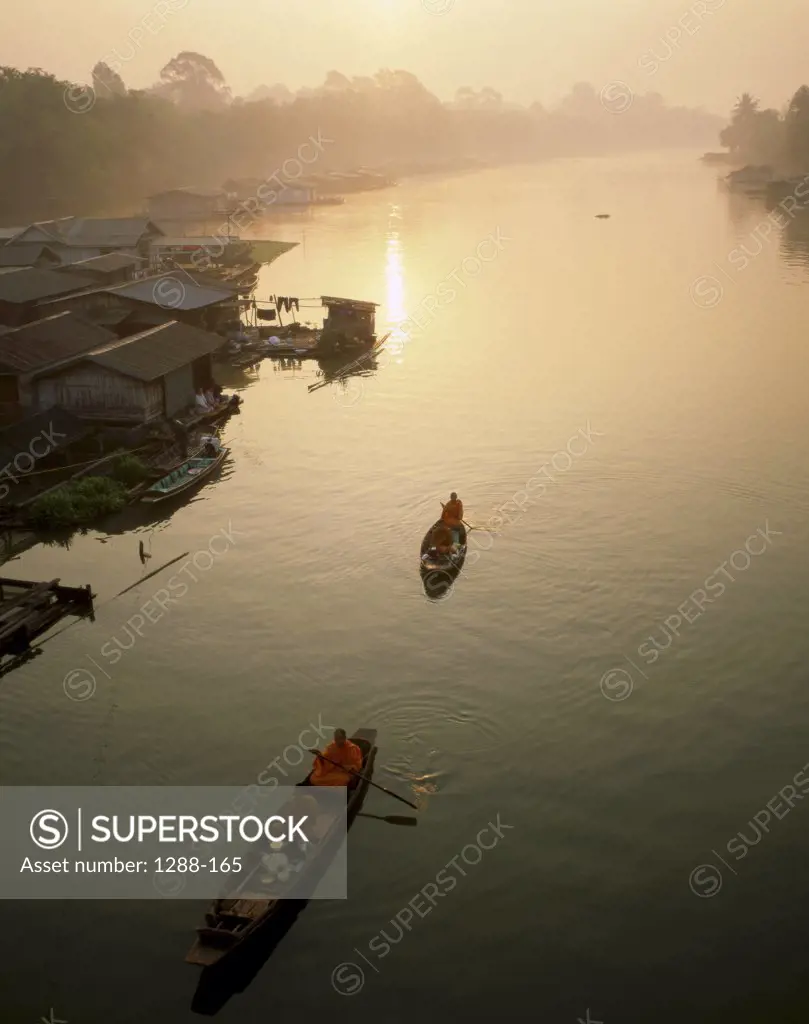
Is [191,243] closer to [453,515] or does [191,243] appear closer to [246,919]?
[453,515]

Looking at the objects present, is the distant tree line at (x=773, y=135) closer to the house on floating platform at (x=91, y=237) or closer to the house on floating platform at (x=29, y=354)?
the house on floating platform at (x=91, y=237)

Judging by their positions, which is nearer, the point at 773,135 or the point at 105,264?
the point at 105,264

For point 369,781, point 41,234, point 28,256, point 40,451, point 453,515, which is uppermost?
point 41,234

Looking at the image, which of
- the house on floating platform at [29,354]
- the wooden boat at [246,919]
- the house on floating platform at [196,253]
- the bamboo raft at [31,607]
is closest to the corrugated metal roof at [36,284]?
the house on floating platform at [29,354]

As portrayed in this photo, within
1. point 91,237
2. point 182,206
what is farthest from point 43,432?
point 182,206

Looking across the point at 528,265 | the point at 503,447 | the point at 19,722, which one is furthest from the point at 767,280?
the point at 19,722

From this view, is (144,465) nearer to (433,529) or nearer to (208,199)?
(433,529)
